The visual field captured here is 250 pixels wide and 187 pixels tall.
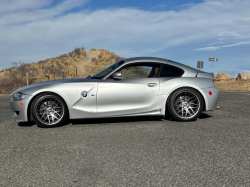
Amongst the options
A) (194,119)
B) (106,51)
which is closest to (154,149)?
(194,119)

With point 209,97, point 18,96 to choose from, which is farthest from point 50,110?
point 209,97

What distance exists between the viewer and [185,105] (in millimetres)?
6094

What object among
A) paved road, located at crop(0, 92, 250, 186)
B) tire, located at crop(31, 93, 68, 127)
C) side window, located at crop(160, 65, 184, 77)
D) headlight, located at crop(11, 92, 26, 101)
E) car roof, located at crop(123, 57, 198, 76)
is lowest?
paved road, located at crop(0, 92, 250, 186)

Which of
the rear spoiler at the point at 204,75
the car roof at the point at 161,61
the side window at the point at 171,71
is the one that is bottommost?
the rear spoiler at the point at 204,75

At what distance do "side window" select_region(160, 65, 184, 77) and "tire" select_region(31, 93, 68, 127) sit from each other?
2.44 m

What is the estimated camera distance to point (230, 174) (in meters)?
2.89

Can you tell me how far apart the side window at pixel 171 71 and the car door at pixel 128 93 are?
299 mm

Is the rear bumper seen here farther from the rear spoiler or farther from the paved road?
the paved road

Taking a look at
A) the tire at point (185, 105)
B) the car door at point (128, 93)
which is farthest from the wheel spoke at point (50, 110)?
the tire at point (185, 105)

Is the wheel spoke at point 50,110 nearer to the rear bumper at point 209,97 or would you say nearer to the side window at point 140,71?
the side window at point 140,71

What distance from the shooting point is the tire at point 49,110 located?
5535mm

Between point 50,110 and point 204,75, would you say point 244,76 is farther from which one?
point 50,110

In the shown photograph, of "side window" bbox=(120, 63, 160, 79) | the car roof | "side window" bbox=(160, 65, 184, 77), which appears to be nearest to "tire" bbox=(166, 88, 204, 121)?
"side window" bbox=(160, 65, 184, 77)

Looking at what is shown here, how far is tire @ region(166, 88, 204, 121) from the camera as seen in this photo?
6.00m
